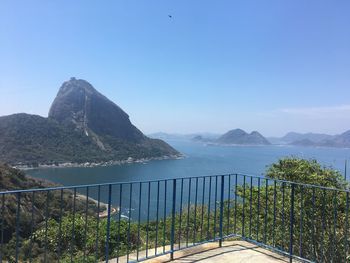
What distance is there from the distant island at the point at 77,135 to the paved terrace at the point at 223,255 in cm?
10719

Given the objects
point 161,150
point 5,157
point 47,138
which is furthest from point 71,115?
point 5,157

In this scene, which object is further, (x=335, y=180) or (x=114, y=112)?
(x=114, y=112)

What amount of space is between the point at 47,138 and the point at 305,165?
137293mm

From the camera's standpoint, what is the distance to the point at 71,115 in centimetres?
16875

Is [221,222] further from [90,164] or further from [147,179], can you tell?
[90,164]

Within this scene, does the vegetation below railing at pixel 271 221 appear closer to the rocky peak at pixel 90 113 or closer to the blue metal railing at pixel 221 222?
the blue metal railing at pixel 221 222

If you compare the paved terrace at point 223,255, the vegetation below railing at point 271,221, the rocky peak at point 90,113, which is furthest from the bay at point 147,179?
the rocky peak at point 90,113

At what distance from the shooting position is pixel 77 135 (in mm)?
150125

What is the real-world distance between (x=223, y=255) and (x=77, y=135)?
5990 inches

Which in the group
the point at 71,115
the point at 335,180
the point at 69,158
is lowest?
the point at 69,158

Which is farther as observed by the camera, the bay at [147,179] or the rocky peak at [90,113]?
the rocky peak at [90,113]

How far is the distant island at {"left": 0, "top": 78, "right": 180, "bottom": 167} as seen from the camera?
117m

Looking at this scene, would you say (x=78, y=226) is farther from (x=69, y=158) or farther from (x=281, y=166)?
(x=69, y=158)

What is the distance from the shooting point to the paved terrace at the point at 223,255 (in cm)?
441
